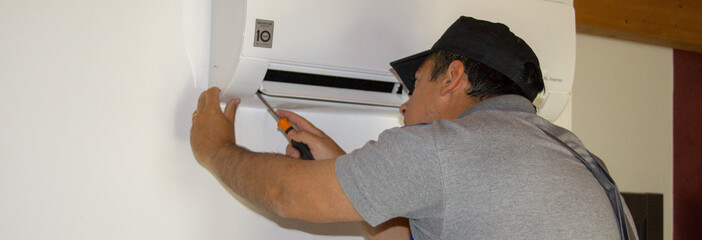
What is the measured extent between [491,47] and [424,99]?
0.15m

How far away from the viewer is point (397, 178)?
2.59ft

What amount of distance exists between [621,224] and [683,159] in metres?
2.17

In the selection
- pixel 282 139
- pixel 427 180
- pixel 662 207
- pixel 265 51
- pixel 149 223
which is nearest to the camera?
pixel 427 180

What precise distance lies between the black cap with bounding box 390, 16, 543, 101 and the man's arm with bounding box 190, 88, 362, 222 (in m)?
0.32

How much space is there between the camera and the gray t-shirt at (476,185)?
2.56 ft

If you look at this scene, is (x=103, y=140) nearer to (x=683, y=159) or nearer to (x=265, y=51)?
(x=265, y=51)

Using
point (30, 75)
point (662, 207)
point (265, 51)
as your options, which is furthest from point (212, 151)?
point (662, 207)

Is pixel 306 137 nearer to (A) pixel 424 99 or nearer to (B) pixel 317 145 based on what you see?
(B) pixel 317 145

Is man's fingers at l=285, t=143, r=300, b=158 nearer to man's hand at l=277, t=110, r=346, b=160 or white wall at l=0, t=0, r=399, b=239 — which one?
man's hand at l=277, t=110, r=346, b=160

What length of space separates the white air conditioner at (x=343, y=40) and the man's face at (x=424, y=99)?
139mm

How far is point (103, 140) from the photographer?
116 centimetres

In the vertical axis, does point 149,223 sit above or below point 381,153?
below

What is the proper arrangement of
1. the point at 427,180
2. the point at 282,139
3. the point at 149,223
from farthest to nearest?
the point at 282,139 < the point at 149,223 < the point at 427,180

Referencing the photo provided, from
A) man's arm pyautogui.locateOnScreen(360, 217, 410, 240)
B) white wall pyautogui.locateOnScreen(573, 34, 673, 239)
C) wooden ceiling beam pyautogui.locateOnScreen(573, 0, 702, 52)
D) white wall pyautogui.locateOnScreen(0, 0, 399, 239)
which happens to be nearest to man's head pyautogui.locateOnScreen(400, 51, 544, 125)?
man's arm pyautogui.locateOnScreen(360, 217, 410, 240)
